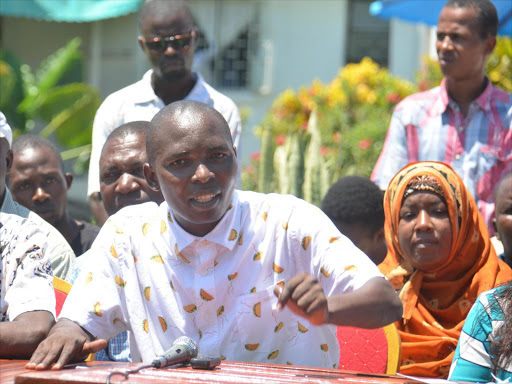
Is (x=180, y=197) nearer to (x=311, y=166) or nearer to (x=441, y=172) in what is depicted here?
(x=441, y=172)

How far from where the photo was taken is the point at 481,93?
18.5 feet

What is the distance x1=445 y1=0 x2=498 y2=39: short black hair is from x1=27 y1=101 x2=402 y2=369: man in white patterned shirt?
269cm

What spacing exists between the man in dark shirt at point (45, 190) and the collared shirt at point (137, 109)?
209 mm

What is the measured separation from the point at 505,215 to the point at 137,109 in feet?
7.13

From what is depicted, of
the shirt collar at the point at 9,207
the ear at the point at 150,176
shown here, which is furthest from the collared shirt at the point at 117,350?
the shirt collar at the point at 9,207

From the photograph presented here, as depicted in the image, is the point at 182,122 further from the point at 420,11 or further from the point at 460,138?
the point at 420,11

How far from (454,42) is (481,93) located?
0.35 m

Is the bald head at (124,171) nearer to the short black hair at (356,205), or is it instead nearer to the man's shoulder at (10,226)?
the man's shoulder at (10,226)

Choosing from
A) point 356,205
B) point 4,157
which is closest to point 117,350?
point 4,157

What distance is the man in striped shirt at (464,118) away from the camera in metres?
5.55

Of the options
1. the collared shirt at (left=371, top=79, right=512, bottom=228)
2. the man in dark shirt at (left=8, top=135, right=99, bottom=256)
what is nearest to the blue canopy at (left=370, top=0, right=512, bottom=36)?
the collared shirt at (left=371, top=79, right=512, bottom=228)

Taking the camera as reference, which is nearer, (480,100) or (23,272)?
(23,272)

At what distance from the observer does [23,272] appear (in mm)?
3340

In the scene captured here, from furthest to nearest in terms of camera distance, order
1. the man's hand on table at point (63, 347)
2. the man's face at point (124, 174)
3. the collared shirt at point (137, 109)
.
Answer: the collared shirt at point (137, 109) < the man's face at point (124, 174) < the man's hand on table at point (63, 347)
